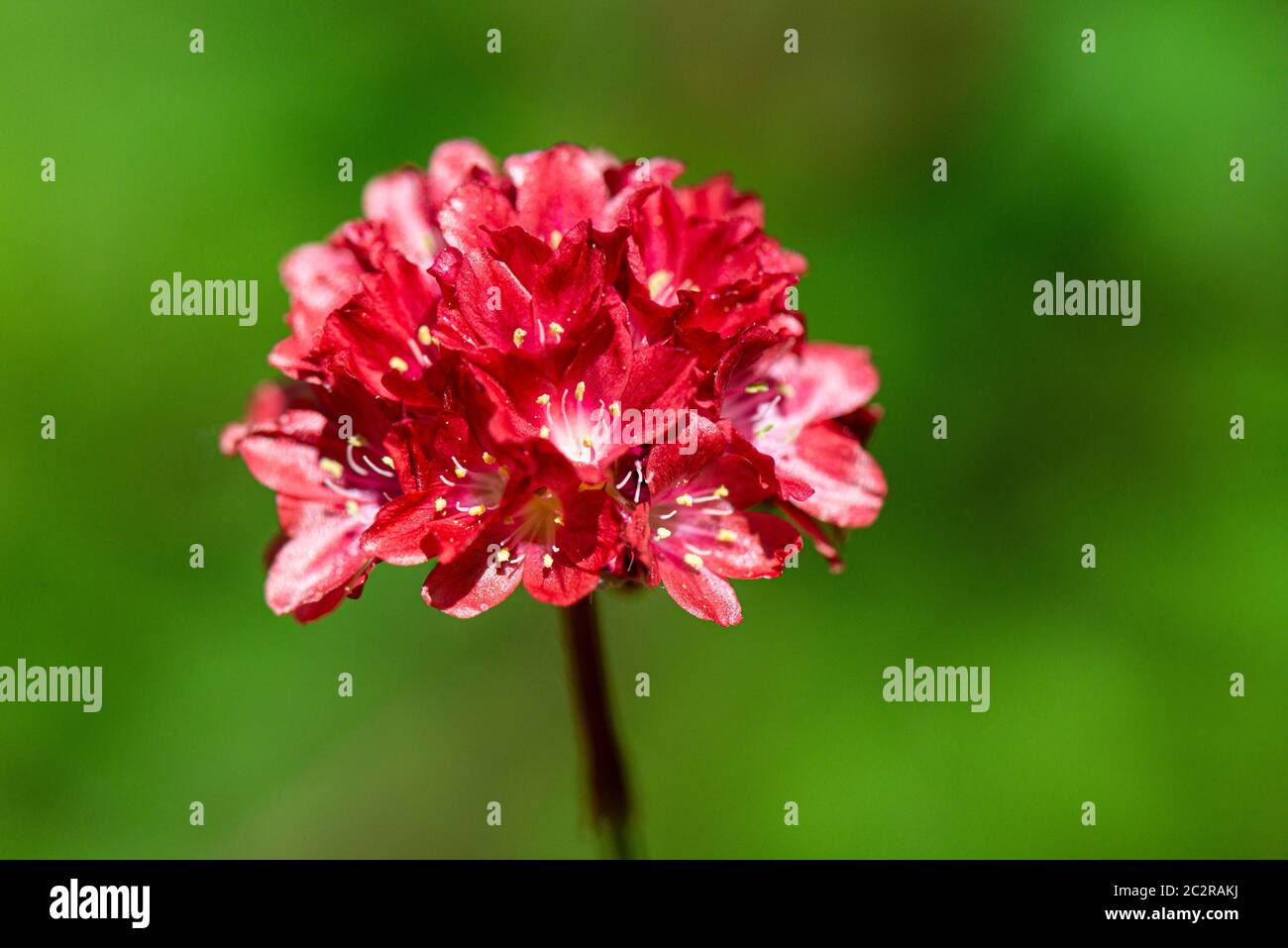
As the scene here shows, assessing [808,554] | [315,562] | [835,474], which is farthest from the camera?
[808,554]

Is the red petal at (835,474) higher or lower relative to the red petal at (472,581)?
higher

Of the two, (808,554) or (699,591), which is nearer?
(699,591)

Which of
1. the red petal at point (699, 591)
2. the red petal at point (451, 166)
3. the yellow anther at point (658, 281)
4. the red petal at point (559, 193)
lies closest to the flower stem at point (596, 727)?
the red petal at point (699, 591)

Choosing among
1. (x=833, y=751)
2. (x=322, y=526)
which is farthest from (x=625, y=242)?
(x=833, y=751)

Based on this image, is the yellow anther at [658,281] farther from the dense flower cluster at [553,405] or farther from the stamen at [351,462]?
the stamen at [351,462]

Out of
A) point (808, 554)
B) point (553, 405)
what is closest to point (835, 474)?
point (553, 405)

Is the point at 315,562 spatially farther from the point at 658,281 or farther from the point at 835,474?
the point at 835,474
